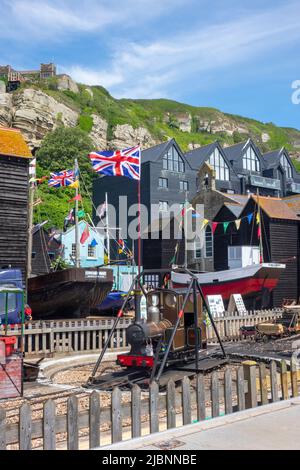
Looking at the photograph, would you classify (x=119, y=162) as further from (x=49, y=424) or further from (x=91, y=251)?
(x=91, y=251)

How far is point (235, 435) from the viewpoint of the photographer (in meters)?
6.56

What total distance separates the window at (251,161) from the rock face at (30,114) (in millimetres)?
29218

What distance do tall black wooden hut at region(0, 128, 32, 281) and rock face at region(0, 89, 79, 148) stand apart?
46691mm

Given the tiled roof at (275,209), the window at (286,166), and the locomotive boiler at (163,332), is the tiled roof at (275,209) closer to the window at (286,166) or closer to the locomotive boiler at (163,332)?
the locomotive boiler at (163,332)

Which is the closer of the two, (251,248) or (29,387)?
(29,387)

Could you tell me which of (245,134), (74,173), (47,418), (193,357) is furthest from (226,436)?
(245,134)

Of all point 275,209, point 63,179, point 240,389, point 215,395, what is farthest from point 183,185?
point 215,395

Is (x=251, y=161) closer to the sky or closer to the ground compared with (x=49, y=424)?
closer to the sky

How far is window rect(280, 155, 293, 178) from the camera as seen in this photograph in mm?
66188

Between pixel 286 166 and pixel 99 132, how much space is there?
3304cm

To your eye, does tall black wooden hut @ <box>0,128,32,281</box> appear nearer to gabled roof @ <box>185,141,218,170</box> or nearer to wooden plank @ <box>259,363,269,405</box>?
wooden plank @ <box>259,363,269,405</box>

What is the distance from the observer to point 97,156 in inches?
932

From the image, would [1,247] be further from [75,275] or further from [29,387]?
[29,387]
